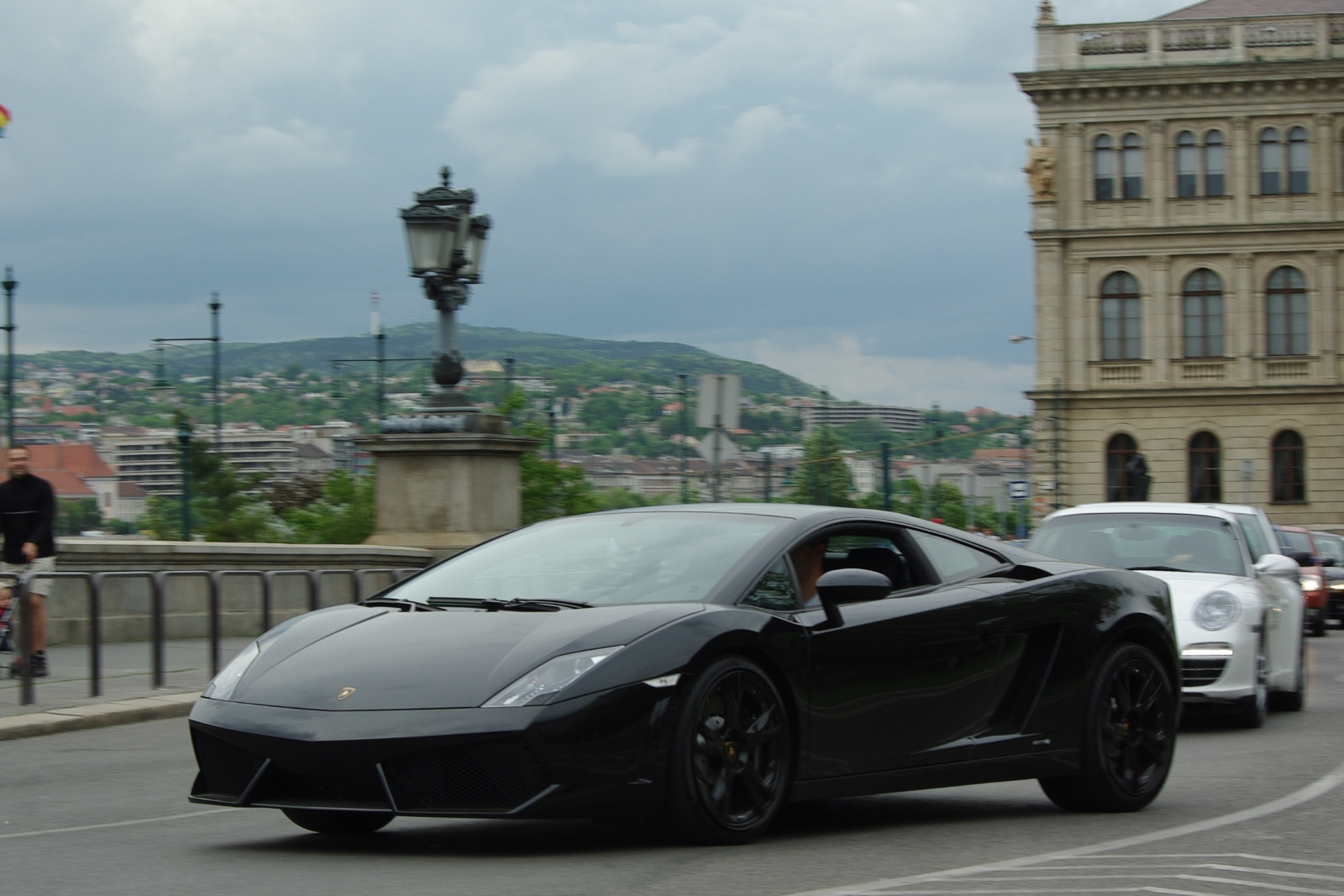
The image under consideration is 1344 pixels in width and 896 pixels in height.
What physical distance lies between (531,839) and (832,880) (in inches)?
50.9

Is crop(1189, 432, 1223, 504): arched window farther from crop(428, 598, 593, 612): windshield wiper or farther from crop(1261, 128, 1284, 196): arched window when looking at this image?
crop(428, 598, 593, 612): windshield wiper

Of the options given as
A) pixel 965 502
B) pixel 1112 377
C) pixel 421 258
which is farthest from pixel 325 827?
pixel 1112 377

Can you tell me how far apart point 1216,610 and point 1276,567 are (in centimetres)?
124

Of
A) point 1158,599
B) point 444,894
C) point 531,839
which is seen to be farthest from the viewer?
point 1158,599

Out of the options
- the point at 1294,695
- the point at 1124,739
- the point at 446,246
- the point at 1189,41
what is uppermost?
the point at 1189,41

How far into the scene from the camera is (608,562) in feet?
21.8

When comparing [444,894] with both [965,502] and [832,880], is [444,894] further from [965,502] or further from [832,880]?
[965,502]

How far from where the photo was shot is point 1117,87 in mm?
62438

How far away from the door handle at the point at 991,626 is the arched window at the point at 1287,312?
57922 millimetres

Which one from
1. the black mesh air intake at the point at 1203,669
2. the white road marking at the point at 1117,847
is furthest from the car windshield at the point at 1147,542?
the white road marking at the point at 1117,847

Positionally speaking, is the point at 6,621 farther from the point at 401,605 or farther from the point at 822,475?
the point at 822,475

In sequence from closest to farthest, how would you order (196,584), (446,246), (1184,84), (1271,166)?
(196,584), (446,246), (1271,166), (1184,84)

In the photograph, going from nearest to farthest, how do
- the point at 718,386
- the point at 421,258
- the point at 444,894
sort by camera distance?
1. the point at 444,894
2. the point at 718,386
3. the point at 421,258

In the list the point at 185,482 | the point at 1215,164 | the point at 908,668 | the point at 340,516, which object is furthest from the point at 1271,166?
the point at 908,668
